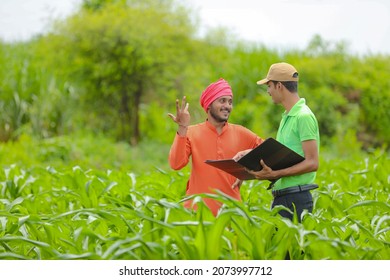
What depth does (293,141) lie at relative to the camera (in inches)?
157

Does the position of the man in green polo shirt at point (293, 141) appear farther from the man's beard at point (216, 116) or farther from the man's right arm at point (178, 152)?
the man's right arm at point (178, 152)

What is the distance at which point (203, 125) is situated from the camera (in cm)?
432

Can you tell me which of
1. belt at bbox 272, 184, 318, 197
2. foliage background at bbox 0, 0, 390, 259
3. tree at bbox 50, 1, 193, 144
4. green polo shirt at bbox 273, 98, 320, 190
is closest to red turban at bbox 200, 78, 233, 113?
green polo shirt at bbox 273, 98, 320, 190

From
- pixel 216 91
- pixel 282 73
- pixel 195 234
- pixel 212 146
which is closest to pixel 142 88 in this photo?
pixel 212 146

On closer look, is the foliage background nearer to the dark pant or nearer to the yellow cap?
the dark pant

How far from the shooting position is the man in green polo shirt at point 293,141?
12.7 feet

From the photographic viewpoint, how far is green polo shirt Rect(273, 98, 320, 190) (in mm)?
3891

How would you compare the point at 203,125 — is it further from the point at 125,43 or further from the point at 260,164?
the point at 125,43

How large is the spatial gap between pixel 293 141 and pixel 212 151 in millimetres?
A: 493

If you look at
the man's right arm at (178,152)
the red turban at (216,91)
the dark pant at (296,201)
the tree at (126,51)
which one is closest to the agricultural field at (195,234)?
the dark pant at (296,201)
